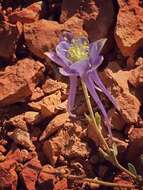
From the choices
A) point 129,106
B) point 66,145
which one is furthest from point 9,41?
point 129,106

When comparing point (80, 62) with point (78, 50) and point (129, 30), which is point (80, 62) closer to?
point (78, 50)

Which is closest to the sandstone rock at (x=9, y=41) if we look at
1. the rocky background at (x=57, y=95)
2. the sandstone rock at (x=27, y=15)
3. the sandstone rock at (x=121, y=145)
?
the rocky background at (x=57, y=95)

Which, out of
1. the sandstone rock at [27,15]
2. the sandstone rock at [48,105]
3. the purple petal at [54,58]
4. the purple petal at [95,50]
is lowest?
the sandstone rock at [48,105]

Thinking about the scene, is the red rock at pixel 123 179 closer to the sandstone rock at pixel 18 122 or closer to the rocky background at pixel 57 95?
the rocky background at pixel 57 95

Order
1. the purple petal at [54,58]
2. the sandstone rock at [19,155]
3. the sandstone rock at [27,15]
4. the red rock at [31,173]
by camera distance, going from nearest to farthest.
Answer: the purple petal at [54,58] < the red rock at [31,173] < the sandstone rock at [19,155] < the sandstone rock at [27,15]

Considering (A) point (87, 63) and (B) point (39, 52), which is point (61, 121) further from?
(A) point (87, 63)

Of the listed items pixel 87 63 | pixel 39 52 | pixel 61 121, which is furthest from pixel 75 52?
pixel 39 52

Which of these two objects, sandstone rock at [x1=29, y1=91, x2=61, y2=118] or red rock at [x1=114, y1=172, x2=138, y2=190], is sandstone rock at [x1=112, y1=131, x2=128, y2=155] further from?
sandstone rock at [x1=29, y1=91, x2=61, y2=118]
